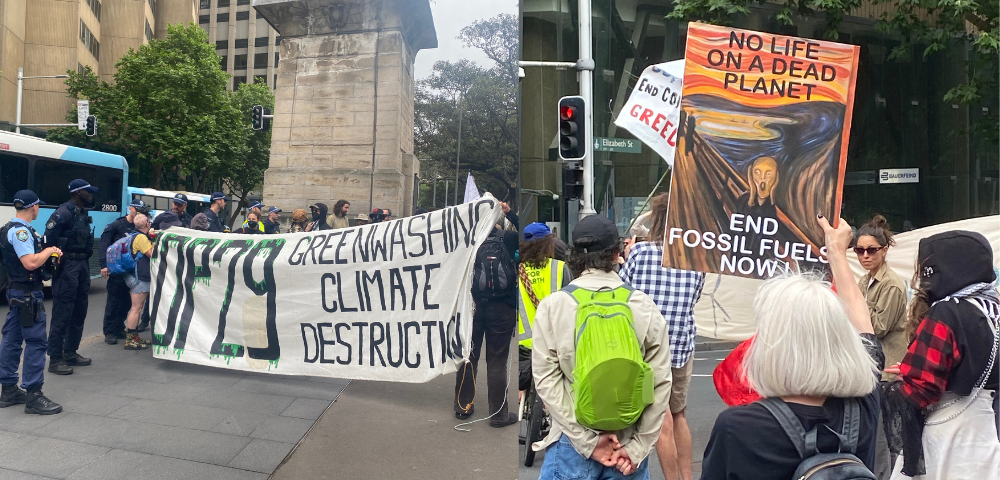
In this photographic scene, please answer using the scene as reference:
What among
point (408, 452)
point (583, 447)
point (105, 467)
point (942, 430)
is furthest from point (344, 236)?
point (942, 430)

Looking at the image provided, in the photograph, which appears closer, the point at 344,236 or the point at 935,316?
the point at 344,236

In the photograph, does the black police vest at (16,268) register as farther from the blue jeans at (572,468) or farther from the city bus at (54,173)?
the blue jeans at (572,468)

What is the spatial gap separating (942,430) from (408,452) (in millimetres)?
2232

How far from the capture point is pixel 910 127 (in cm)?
1196

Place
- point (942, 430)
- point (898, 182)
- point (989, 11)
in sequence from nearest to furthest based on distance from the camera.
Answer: point (942, 430) → point (989, 11) → point (898, 182)

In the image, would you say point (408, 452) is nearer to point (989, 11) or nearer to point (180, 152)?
point (180, 152)

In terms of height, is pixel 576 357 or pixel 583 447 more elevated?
pixel 576 357

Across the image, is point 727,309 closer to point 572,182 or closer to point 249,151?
point 572,182

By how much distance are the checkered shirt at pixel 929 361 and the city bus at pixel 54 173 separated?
2.76 metres

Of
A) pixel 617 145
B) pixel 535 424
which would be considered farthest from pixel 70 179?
pixel 617 145

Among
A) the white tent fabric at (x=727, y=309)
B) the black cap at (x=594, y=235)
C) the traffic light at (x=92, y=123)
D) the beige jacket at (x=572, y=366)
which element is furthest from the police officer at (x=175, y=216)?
the white tent fabric at (x=727, y=309)

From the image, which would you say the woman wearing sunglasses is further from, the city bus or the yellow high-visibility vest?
the city bus

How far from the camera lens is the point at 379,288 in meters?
1.91

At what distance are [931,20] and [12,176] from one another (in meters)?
11.5
